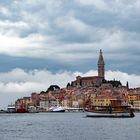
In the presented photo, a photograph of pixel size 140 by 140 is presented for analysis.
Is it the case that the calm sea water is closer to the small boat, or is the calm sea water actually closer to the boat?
the boat

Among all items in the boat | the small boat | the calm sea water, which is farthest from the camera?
the small boat

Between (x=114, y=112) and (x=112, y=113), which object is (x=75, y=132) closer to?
(x=112, y=113)

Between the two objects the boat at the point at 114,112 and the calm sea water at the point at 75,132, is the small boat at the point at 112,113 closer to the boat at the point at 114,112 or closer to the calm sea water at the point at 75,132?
the boat at the point at 114,112

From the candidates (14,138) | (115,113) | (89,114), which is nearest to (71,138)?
(14,138)

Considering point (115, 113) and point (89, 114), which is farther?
point (89, 114)

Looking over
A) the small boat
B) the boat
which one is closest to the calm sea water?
the boat

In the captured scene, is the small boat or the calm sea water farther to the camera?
the small boat

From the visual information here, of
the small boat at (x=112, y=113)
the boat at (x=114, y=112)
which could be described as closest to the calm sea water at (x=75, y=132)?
the boat at (x=114, y=112)

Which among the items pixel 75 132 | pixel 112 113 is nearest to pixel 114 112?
pixel 112 113

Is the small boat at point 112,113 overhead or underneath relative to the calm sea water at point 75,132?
overhead

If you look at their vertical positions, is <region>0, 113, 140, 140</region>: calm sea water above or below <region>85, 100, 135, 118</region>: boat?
below

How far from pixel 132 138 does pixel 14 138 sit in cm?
1531

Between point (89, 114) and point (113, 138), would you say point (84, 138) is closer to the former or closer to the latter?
point (113, 138)

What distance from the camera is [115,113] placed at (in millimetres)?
137750
